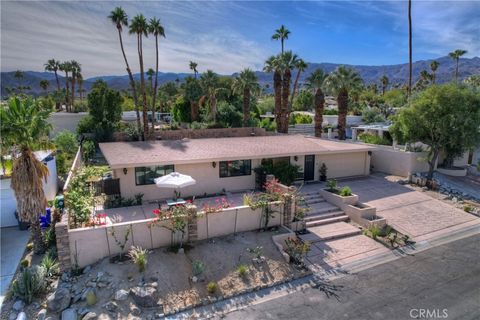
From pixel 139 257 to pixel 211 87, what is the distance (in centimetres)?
3513

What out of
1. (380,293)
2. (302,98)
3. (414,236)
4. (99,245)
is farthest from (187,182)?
(302,98)

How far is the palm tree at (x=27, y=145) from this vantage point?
34.5 ft

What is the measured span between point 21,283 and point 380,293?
11.7 meters

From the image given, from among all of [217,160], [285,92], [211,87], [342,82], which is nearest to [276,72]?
[285,92]

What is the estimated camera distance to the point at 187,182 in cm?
1459

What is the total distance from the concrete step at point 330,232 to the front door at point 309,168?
213 inches

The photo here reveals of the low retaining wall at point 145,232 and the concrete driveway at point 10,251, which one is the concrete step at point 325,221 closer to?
the low retaining wall at point 145,232

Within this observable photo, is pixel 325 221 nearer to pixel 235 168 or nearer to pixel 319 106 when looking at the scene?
pixel 235 168

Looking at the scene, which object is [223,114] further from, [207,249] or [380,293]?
[380,293]

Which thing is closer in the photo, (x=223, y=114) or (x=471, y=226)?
(x=471, y=226)

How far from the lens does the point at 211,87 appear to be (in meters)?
43.2

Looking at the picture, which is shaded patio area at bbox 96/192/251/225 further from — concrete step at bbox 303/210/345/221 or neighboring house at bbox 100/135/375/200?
concrete step at bbox 303/210/345/221

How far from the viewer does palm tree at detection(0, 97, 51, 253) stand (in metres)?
10.5

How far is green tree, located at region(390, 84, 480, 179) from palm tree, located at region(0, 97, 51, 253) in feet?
71.1
